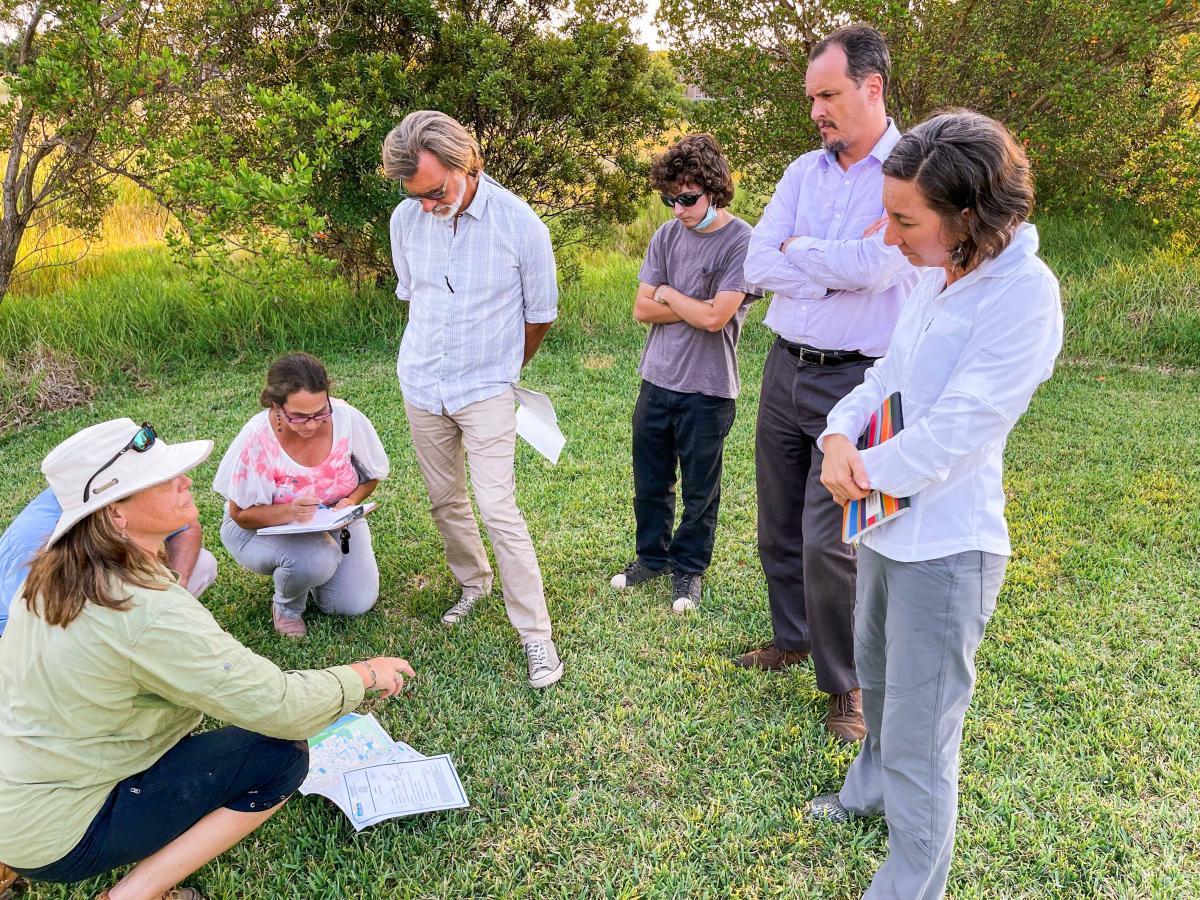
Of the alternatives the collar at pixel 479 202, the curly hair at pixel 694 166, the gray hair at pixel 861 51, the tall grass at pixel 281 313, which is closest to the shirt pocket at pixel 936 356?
the gray hair at pixel 861 51

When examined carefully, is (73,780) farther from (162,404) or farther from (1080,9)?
(1080,9)

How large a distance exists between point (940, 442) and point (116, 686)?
208 cm

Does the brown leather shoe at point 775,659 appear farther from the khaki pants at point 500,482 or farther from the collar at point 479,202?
the collar at point 479,202

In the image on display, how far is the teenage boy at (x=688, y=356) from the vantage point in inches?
145

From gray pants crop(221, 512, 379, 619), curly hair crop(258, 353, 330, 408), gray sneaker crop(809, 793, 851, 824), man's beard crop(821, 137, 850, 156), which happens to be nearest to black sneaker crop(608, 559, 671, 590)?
gray pants crop(221, 512, 379, 619)

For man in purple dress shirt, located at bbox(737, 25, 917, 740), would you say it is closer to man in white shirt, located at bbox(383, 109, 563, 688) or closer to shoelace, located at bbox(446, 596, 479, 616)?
man in white shirt, located at bbox(383, 109, 563, 688)

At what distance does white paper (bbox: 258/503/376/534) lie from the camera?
3475 mm

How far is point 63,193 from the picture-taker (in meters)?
6.21

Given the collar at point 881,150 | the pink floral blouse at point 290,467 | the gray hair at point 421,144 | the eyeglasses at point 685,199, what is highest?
the gray hair at point 421,144

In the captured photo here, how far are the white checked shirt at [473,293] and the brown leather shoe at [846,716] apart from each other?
179 cm

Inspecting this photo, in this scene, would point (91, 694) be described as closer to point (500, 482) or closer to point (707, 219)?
point (500, 482)

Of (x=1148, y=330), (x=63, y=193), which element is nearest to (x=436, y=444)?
(x=63, y=193)

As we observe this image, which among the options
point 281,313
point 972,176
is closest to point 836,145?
point 972,176

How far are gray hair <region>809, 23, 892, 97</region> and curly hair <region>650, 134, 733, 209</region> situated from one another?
2.53 feet
